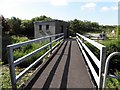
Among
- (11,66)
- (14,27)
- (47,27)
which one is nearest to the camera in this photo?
(11,66)

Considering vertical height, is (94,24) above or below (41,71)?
above

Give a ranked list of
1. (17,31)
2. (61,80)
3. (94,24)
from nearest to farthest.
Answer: (61,80)
(17,31)
(94,24)

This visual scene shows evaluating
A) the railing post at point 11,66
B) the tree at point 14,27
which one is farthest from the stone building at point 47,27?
the railing post at point 11,66

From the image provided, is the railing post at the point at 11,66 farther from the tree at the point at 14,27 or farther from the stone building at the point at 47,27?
the tree at the point at 14,27

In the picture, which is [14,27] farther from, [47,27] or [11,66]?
[11,66]

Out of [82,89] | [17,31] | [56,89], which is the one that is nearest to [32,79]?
[56,89]

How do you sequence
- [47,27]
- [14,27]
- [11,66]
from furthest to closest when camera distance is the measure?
1. [14,27]
2. [47,27]
3. [11,66]

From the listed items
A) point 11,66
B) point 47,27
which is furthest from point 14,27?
point 11,66

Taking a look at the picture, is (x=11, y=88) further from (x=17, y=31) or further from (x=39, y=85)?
(x=17, y=31)

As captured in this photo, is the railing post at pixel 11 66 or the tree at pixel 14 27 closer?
the railing post at pixel 11 66

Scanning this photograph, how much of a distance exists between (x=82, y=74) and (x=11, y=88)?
1.91m

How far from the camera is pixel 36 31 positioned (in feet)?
94.4

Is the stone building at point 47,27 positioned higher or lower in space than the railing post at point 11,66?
higher

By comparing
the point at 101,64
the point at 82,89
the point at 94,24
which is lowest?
the point at 82,89
